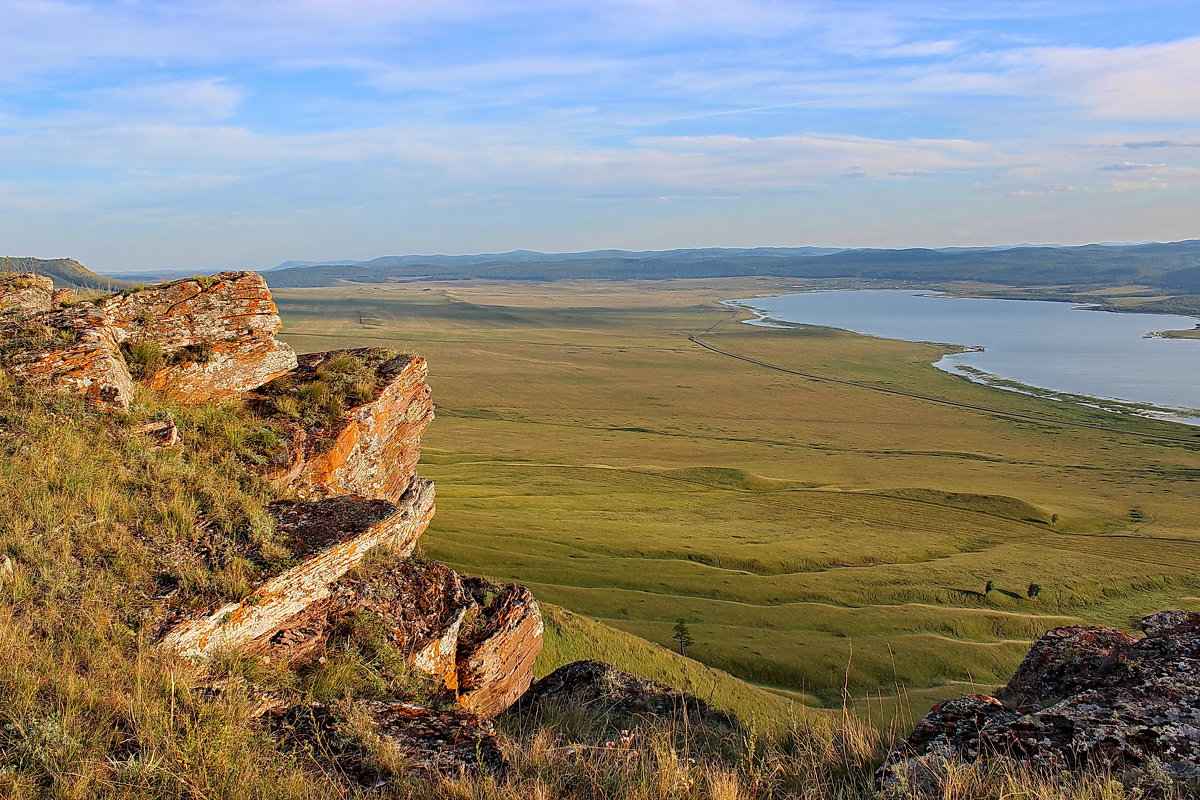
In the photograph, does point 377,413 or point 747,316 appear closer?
point 377,413

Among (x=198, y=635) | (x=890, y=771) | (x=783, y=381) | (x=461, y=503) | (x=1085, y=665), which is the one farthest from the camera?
(x=783, y=381)

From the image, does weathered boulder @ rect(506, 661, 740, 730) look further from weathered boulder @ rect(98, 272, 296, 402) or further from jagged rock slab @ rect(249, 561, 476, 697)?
weathered boulder @ rect(98, 272, 296, 402)

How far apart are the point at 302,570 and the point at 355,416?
481cm

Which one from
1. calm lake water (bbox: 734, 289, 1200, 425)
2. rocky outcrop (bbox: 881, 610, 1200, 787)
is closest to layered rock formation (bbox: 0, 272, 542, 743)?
rocky outcrop (bbox: 881, 610, 1200, 787)

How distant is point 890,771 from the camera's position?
5703 millimetres

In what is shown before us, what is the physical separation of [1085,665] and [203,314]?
14500mm

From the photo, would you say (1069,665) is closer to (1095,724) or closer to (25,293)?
(1095,724)

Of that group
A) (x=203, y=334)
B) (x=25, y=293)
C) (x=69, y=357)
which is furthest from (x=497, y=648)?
(x=25, y=293)

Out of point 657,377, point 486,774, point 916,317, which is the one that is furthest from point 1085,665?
point 916,317

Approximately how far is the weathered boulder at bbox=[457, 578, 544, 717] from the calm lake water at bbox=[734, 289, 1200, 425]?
8284 centimetres

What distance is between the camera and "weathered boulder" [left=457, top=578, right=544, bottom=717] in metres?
9.77

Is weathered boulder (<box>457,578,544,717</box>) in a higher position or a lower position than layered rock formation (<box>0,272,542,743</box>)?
lower

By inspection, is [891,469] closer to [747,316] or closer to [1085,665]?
[1085,665]

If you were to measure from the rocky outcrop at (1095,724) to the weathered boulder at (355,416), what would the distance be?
29.9 ft
